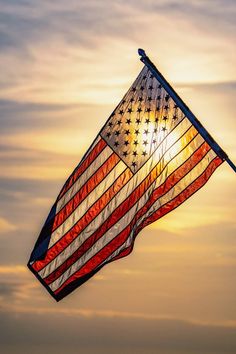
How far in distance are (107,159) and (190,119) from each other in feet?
10.9

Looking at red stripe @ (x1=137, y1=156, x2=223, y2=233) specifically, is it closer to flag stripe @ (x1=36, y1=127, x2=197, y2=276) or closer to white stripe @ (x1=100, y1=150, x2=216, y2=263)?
white stripe @ (x1=100, y1=150, x2=216, y2=263)

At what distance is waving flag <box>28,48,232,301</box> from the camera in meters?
104

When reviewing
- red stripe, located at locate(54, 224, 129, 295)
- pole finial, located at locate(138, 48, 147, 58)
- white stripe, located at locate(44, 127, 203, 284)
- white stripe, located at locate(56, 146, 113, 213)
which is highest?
pole finial, located at locate(138, 48, 147, 58)

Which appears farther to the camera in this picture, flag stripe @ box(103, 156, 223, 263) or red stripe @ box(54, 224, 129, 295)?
red stripe @ box(54, 224, 129, 295)

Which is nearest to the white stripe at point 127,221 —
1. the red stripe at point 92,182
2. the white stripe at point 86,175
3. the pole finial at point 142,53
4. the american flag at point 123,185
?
the american flag at point 123,185

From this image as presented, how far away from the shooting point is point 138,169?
342 feet

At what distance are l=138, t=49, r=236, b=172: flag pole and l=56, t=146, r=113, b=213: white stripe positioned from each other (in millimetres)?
2912

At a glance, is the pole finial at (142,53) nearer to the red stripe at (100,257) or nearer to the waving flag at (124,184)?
the waving flag at (124,184)

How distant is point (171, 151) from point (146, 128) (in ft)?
3.89

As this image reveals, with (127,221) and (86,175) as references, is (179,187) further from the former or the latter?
(86,175)

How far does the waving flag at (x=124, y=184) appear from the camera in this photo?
10369cm

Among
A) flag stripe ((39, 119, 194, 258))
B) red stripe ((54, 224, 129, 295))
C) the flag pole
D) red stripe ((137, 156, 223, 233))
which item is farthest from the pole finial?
red stripe ((54, 224, 129, 295))

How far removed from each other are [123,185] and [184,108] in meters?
3.28

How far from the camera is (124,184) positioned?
4122 inches
